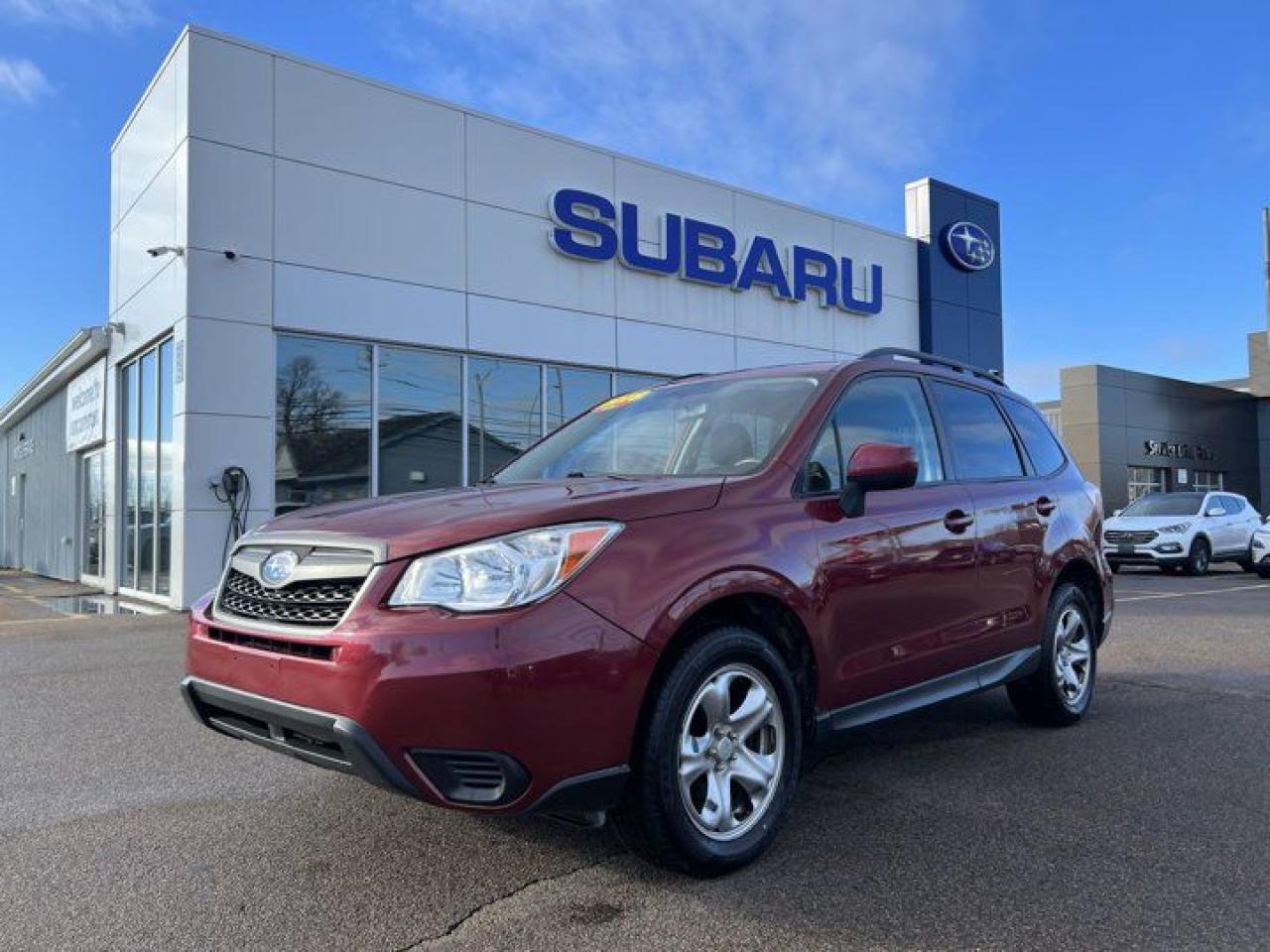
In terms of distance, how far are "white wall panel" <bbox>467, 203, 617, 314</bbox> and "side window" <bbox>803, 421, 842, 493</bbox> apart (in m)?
11.1

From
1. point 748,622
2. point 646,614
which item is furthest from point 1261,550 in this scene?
point 646,614

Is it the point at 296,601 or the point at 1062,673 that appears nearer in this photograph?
the point at 296,601

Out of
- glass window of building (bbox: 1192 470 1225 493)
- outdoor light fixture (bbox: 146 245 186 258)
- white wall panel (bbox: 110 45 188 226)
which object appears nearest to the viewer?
outdoor light fixture (bbox: 146 245 186 258)

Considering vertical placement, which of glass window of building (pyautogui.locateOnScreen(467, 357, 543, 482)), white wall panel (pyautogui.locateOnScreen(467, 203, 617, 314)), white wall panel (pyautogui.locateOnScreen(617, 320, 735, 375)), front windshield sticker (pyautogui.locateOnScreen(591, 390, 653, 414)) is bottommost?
front windshield sticker (pyautogui.locateOnScreen(591, 390, 653, 414))

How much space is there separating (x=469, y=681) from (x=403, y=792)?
0.37 meters

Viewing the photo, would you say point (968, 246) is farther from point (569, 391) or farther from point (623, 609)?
point (623, 609)

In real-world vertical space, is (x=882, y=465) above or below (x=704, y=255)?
below

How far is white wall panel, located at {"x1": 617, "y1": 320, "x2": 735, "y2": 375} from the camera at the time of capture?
53.0 feet

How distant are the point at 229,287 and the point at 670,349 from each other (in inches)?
283

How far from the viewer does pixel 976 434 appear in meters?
4.95

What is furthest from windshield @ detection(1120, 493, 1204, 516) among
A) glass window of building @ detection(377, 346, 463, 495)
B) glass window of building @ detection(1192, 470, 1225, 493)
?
glass window of building @ detection(1192, 470, 1225, 493)

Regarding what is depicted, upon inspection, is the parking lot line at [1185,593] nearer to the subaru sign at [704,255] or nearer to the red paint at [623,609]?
the subaru sign at [704,255]

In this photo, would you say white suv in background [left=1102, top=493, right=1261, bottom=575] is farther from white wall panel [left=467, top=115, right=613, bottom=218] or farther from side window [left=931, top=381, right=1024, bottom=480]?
side window [left=931, top=381, right=1024, bottom=480]

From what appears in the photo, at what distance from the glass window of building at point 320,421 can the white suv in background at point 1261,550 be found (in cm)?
1497
